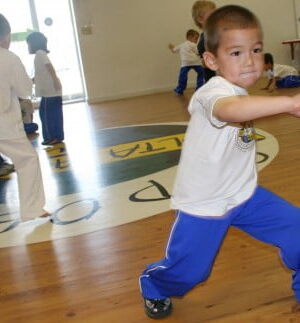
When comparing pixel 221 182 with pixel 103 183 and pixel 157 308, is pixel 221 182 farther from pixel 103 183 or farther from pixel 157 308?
pixel 103 183

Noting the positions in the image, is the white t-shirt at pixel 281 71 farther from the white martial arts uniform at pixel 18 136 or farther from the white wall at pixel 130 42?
the white martial arts uniform at pixel 18 136

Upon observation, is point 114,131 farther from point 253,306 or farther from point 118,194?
point 253,306

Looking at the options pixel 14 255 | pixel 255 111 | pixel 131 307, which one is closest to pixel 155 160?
pixel 14 255

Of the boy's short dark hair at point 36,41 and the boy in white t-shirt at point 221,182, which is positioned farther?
the boy's short dark hair at point 36,41

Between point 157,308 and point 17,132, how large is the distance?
153 cm

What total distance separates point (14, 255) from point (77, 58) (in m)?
7.78

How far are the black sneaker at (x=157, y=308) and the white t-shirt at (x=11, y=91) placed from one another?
150cm

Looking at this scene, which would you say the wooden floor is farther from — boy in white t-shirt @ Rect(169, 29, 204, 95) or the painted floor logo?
boy in white t-shirt @ Rect(169, 29, 204, 95)

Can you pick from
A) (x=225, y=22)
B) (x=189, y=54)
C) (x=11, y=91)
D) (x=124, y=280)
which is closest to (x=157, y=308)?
(x=124, y=280)

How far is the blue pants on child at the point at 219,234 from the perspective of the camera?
5.15 ft

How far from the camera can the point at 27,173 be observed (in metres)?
2.96

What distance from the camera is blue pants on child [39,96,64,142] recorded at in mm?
5621

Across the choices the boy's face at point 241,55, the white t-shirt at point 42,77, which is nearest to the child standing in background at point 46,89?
the white t-shirt at point 42,77

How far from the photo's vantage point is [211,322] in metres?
1.73
